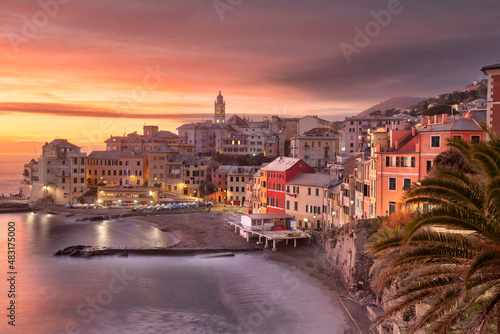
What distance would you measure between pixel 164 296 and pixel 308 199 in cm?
2729

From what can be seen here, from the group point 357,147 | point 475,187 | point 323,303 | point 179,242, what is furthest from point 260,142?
point 475,187

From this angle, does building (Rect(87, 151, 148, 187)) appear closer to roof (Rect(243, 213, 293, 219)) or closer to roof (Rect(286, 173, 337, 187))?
roof (Rect(286, 173, 337, 187))

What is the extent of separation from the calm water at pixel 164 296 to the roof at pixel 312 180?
1433 cm

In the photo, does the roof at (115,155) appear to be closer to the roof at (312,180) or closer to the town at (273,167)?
the town at (273,167)

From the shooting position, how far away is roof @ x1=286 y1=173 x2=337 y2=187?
182ft

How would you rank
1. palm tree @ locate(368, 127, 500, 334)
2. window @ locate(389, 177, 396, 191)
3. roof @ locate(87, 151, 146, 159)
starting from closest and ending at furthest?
1. palm tree @ locate(368, 127, 500, 334)
2. window @ locate(389, 177, 396, 191)
3. roof @ locate(87, 151, 146, 159)

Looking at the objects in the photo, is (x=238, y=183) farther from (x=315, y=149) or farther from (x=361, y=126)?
(x=361, y=126)

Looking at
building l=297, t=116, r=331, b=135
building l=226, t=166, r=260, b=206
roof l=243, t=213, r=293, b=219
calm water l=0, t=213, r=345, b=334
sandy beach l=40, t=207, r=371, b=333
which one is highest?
building l=297, t=116, r=331, b=135

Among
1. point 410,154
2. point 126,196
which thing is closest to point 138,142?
point 126,196

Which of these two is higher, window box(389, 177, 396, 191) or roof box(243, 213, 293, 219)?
window box(389, 177, 396, 191)

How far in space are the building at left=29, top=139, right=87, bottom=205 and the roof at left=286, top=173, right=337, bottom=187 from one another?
2180 inches

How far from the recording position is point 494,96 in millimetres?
26984

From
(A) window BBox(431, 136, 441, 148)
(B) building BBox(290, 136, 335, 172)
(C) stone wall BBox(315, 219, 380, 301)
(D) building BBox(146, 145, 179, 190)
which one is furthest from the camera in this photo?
(D) building BBox(146, 145, 179, 190)

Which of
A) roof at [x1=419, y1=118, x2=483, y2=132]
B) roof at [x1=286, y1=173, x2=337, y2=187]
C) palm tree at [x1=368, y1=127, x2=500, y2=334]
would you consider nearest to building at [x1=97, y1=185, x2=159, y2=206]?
roof at [x1=286, y1=173, x2=337, y2=187]
